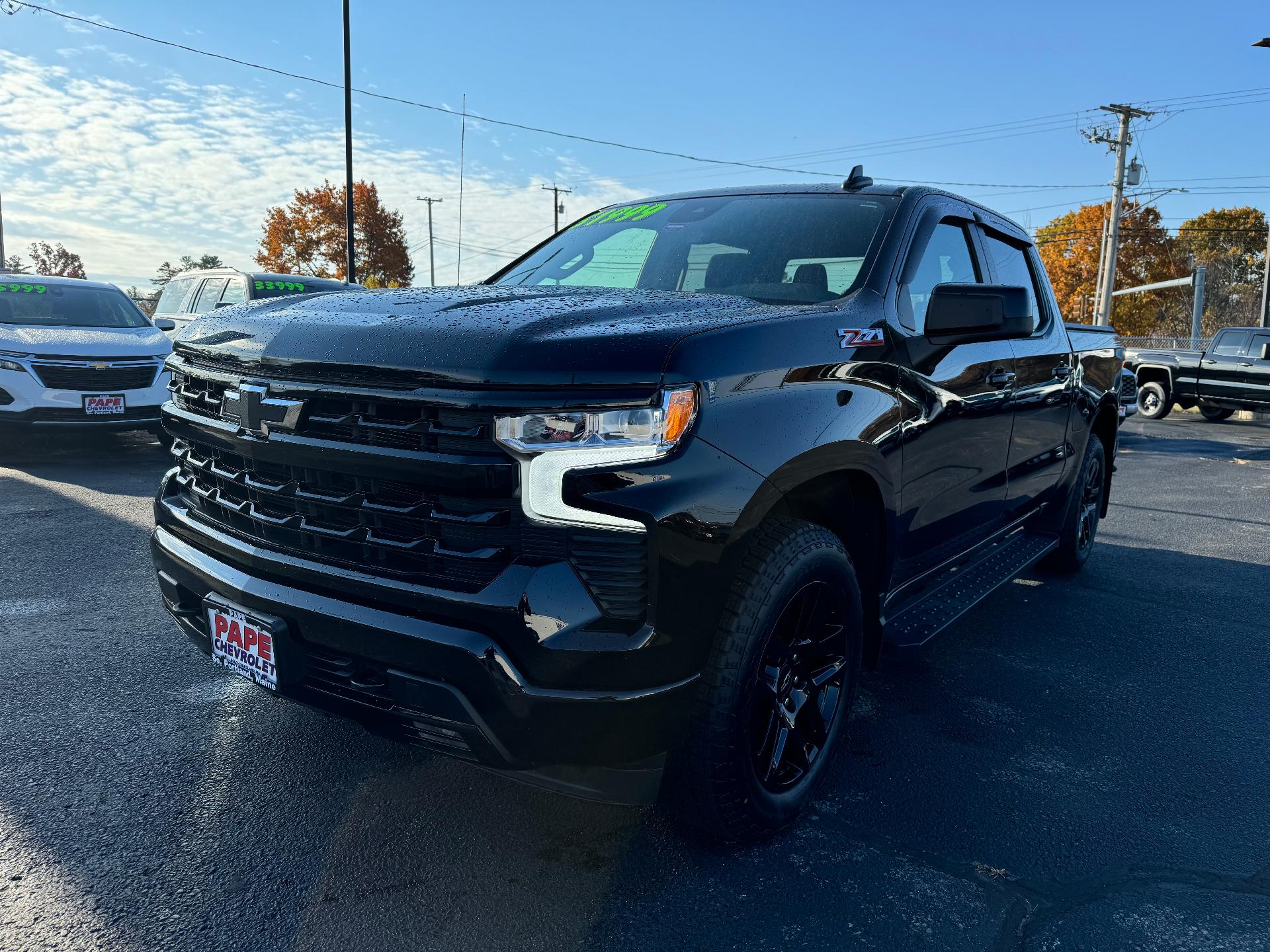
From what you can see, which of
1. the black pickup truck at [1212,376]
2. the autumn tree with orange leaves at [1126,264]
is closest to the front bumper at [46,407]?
the black pickup truck at [1212,376]

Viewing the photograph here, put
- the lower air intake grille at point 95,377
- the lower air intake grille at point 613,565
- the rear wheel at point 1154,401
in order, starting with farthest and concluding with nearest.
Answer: the rear wheel at point 1154,401, the lower air intake grille at point 95,377, the lower air intake grille at point 613,565

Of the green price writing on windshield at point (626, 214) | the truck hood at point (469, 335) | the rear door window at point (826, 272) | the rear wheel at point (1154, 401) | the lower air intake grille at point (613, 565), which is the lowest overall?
the rear wheel at point (1154, 401)

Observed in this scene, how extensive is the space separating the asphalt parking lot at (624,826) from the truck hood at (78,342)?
4658mm

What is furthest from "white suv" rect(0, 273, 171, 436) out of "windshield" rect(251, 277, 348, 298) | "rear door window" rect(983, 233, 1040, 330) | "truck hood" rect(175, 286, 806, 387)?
"rear door window" rect(983, 233, 1040, 330)

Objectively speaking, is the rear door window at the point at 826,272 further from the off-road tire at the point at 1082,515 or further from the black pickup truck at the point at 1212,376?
the black pickup truck at the point at 1212,376

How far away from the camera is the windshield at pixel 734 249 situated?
3.00m

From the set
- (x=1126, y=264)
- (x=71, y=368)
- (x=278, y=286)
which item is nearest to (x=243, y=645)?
(x=71, y=368)

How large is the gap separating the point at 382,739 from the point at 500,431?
1487mm

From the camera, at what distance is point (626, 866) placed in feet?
7.68

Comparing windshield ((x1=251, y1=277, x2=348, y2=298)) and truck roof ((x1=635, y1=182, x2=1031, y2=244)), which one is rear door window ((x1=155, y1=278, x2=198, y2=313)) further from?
truck roof ((x1=635, y1=182, x2=1031, y2=244))

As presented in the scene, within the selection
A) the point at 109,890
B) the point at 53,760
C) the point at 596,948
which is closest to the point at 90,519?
the point at 53,760

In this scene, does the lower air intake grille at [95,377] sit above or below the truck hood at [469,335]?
below

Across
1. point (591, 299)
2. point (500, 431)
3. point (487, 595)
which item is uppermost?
point (591, 299)

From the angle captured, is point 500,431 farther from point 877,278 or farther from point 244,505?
point 877,278
